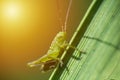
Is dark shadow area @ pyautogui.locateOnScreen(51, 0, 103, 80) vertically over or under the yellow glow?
over

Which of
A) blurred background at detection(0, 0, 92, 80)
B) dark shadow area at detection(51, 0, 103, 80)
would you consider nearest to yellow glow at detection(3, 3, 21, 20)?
blurred background at detection(0, 0, 92, 80)

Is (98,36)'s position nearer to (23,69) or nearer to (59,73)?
(59,73)

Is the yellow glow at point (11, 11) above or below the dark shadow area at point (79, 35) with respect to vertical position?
below

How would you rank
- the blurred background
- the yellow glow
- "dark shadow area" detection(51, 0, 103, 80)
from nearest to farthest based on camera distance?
"dark shadow area" detection(51, 0, 103, 80) → the blurred background → the yellow glow

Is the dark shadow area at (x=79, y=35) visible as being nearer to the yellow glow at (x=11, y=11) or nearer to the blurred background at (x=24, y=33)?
the blurred background at (x=24, y=33)

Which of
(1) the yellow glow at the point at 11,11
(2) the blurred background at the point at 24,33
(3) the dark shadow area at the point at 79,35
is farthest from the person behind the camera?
(1) the yellow glow at the point at 11,11

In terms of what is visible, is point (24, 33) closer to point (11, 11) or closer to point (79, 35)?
point (11, 11)

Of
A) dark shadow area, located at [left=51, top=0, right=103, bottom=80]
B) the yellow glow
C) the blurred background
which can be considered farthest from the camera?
the yellow glow

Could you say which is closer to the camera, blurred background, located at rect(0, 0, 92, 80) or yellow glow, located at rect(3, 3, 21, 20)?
blurred background, located at rect(0, 0, 92, 80)

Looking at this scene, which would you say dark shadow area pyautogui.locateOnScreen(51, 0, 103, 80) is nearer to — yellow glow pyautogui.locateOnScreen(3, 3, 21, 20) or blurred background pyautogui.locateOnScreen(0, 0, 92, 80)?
blurred background pyautogui.locateOnScreen(0, 0, 92, 80)

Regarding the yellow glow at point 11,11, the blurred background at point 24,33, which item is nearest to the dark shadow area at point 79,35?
the blurred background at point 24,33
